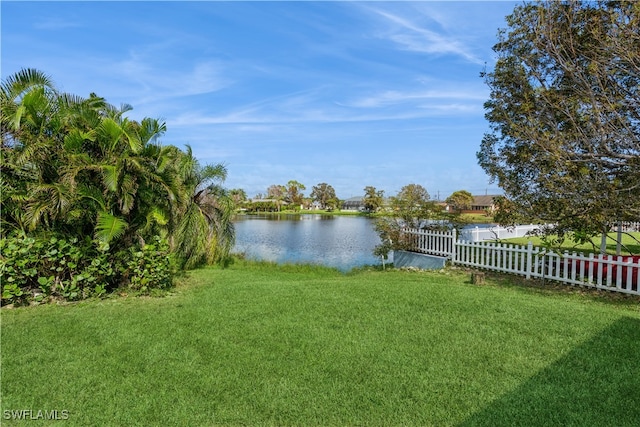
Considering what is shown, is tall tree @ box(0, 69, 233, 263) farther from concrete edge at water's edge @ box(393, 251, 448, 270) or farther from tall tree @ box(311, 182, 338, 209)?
tall tree @ box(311, 182, 338, 209)

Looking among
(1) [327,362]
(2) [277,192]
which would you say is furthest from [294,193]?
(1) [327,362]

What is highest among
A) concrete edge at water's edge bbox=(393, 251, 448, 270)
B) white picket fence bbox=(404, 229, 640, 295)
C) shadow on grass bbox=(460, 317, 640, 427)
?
white picket fence bbox=(404, 229, 640, 295)

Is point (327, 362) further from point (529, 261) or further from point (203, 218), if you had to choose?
point (203, 218)

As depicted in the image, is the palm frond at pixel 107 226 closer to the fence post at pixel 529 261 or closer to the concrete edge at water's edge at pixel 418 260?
the fence post at pixel 529 261

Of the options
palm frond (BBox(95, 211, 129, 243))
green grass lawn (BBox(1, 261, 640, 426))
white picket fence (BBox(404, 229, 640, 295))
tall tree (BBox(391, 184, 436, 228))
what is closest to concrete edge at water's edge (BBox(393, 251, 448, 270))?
white picket fence (BBox(404, 229, 640, 295))

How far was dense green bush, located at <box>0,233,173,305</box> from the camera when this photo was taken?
5.60 metres

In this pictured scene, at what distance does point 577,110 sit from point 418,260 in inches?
237

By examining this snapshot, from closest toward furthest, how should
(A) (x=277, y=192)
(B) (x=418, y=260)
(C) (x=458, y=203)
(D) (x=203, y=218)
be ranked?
(D) (x=203, y=218)
(B) (x=418, y=260)
(C) (x=458, y=203)
(A) (x=277, y=192)

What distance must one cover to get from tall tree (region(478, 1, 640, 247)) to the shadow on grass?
16.6 ft

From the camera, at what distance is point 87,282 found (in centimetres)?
620

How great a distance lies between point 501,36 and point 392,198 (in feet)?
18.8

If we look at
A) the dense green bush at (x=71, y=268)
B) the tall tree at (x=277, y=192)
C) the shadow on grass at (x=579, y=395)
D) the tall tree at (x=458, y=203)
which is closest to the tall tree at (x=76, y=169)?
the dense green bush at (x=71, y=268)

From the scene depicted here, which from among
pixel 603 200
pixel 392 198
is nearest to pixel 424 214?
pixel 392 198

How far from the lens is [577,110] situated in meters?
8.09
